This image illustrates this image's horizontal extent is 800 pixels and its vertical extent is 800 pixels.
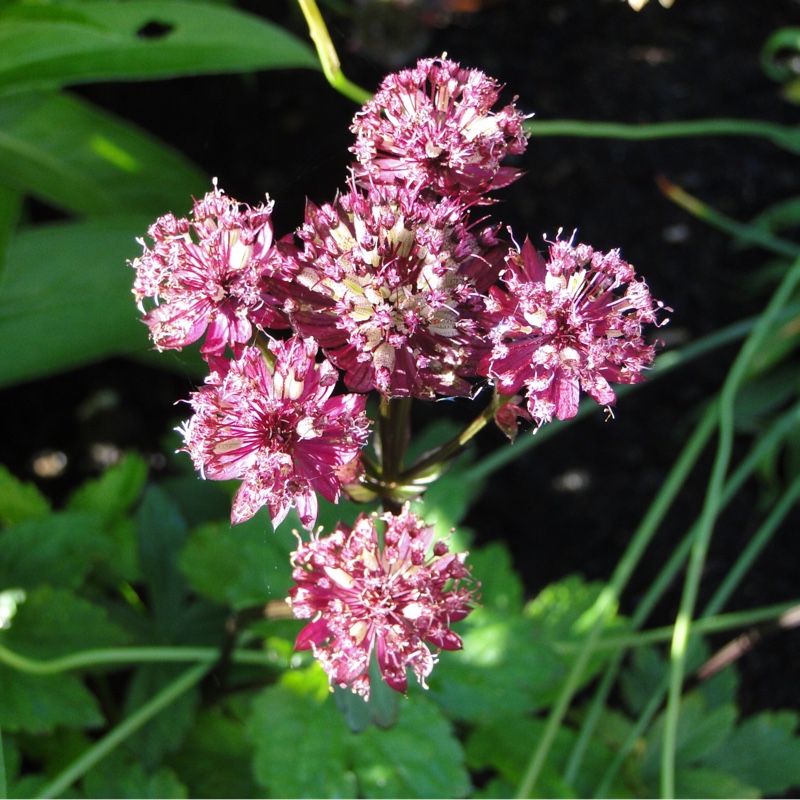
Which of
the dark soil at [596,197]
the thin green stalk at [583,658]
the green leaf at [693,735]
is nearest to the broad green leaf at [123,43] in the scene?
the dark soil at [596,197]

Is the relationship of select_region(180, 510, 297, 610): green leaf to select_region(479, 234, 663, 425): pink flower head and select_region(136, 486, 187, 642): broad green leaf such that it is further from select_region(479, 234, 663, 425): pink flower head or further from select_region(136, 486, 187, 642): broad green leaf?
select_region(479, 234, 663, 425): pink flower head

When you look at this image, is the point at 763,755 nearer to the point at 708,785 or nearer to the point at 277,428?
the point at 708,785

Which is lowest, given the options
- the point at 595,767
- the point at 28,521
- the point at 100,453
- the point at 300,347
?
the point at 595,767

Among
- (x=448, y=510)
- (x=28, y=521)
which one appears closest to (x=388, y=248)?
(x=448, y=510)

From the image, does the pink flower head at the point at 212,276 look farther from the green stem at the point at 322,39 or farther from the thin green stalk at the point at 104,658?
the thin green stalk at the point at 104,658

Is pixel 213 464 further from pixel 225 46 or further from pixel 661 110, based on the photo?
pixel 661 110

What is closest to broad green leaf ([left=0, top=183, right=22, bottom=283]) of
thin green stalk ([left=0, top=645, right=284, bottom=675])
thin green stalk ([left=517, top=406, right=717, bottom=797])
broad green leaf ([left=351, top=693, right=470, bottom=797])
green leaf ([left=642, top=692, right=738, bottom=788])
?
thin green stalk ([left=0, top=645, right=284, bottom=675])

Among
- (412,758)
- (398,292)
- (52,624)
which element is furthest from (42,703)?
(398,292)
